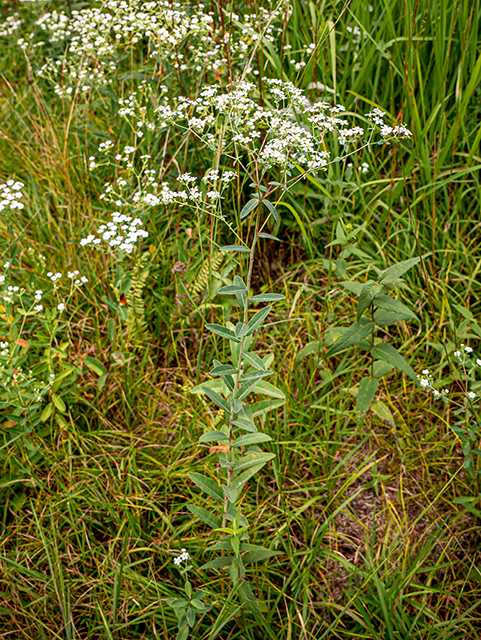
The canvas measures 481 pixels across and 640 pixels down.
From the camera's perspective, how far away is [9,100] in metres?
3.27

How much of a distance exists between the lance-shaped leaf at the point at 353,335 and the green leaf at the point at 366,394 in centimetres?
16

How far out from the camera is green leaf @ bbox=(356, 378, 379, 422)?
180cm

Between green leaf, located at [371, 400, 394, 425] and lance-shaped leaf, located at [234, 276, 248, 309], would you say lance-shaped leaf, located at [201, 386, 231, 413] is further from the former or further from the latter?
green leaf, located at [371, 400, 394, 425]

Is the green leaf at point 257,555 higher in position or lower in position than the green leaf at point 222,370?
lower

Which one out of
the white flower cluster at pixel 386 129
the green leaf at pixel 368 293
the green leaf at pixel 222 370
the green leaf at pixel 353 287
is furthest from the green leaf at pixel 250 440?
the white flower cluster at pixel 386 129

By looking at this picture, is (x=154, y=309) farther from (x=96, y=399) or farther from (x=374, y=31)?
(x=374, y=31)

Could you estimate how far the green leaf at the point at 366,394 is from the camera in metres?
1.80

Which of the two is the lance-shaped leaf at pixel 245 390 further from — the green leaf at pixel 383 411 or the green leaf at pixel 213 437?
the green leaf at pixel 383 411

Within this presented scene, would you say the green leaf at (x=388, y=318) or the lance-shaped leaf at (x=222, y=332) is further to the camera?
the green leaf at (x=388, y=318)

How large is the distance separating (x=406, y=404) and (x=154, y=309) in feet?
3.74

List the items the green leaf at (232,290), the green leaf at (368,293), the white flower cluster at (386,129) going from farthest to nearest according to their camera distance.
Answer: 1. the green leaf at (368,293)
2. the white flower cluster at (386,129)
3. the green leaf at (232,290)

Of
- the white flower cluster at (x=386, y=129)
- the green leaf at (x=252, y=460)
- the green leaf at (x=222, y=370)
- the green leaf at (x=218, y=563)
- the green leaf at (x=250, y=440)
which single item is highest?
the white flower cluster at (x=386, y=129)

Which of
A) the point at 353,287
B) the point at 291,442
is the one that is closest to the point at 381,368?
the point at 353,287

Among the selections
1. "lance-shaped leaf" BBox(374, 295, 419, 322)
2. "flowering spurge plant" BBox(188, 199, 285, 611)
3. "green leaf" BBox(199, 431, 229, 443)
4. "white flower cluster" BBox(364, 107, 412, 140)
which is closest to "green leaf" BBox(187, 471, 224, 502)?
"flowering spurge plant" BBox(188, 199, 285, 611)
